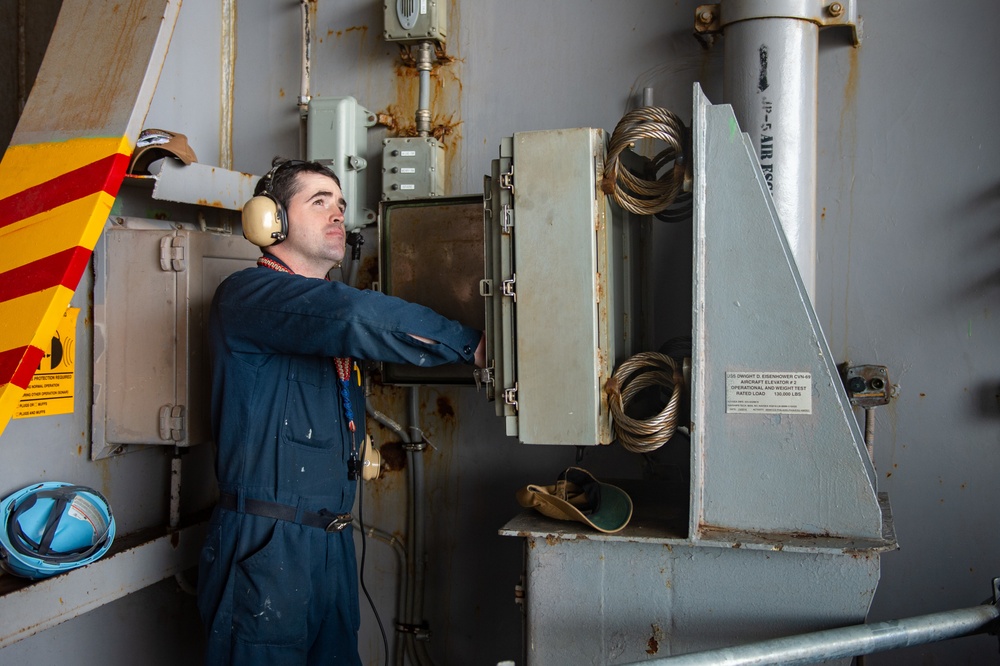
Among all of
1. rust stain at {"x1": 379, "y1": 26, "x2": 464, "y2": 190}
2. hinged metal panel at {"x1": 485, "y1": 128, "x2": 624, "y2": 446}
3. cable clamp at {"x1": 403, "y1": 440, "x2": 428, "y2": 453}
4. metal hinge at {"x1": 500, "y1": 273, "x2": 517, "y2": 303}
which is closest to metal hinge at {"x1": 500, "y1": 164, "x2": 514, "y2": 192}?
hinged metal panel at {"x1": 485, "y1": 128, "x2": 624, "y2": 446}

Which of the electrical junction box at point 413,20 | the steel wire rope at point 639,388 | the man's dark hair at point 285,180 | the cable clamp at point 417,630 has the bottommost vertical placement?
the cable clamp at point 417,630

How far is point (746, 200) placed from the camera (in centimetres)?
166

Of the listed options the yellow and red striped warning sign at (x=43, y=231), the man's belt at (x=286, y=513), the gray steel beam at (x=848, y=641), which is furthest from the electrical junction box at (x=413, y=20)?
the gray steel beam at (x=848, y=641)

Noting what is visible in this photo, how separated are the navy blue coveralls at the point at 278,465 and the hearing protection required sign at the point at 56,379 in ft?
1.41

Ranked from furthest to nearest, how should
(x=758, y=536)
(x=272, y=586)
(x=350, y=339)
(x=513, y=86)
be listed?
(x=513, y=86)
(x=272, y=586)
(x=350, y=339)
(x=758, y=536)

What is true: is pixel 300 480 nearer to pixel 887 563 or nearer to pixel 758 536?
pixel 758 536

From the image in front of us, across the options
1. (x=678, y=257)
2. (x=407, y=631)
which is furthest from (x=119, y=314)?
(x=678, y=257)

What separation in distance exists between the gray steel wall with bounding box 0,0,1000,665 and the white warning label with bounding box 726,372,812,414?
0.38m

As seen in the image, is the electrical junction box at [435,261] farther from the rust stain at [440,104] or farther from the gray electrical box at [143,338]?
the gray electrical box at [143,338]

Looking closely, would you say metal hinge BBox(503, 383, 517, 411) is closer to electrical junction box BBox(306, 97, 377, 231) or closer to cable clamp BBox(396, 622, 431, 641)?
electrical junction box BBox(306, 97, 377, 231)

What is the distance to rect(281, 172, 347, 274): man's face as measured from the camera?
213 centimetres

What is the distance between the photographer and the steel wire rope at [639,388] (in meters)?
1.75

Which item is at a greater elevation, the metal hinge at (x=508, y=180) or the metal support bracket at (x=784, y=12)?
the metal support bracket at (x=784, y=12)

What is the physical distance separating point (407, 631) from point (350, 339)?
1237 mm
